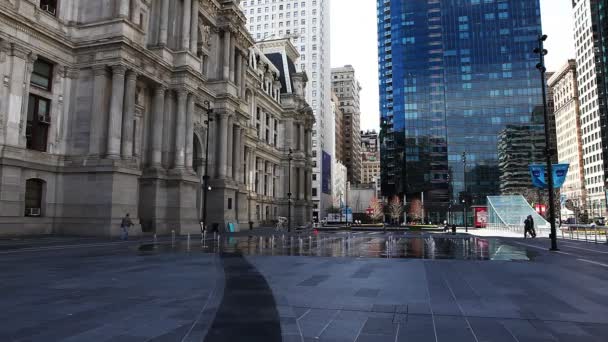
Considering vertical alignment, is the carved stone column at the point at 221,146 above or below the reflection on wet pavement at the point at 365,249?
above

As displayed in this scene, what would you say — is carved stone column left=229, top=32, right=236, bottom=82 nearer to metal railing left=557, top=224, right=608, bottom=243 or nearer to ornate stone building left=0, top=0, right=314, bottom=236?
ornate stone building left=0, top=0, right=314, bottom=236

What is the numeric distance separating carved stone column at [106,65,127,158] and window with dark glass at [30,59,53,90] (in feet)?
15.3

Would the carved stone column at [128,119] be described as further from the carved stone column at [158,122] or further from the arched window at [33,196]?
the arched window at [33,196]

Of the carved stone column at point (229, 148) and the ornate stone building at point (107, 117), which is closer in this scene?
the ornate stone building at point (107, 117)

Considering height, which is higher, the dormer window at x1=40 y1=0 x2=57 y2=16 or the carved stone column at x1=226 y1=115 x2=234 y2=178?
the dormer window at x1=40 y1=0 x2=57 y2=16

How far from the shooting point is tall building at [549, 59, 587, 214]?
5723 inches

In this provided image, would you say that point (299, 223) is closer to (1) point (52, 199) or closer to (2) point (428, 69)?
(1) point (52, 199)

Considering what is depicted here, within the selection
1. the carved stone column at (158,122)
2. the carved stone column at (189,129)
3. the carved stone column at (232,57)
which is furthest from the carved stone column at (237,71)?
the carved stone column at (158,122)

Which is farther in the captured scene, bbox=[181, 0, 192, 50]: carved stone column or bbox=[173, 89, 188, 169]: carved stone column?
bbox=[181, 0, 192, 50]: carved stone column

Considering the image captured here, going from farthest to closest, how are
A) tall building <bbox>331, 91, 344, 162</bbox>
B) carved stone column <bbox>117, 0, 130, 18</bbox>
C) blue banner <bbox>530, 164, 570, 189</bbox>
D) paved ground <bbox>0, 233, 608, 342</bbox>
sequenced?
tall building <bbox>331, 91, 344, 162</bbox> → carved stone column <bbox>117, 0, 130, 18</bbox> → blue banner <bbox>530, 164, 570, 189</bbox> → paved ground <bbox>0, 233, 608, 342</bbox>

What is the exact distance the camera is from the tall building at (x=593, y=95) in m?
122

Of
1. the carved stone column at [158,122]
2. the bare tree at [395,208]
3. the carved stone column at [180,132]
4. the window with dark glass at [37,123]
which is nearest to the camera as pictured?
the window with dark glass at [37,123]

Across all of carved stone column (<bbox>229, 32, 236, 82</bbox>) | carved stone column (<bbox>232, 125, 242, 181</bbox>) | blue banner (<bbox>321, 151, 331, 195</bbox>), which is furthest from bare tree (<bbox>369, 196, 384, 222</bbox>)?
carved stone column (<bbox>229, 32, 236, 82</bbox>)

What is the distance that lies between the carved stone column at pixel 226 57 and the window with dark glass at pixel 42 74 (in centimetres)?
2055
